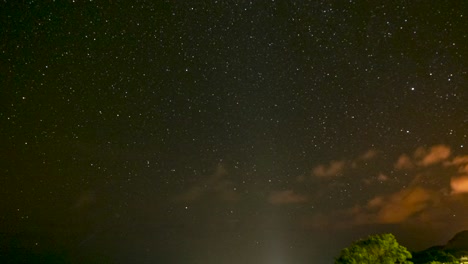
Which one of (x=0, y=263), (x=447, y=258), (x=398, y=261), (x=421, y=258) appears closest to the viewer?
(x=398, y=261)

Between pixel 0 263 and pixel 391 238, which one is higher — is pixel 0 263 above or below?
above

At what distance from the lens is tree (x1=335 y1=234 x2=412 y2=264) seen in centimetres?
2322

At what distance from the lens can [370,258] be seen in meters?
23.7

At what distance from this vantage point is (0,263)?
561ft

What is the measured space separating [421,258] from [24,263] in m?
189

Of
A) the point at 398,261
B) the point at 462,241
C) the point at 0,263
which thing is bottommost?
the point at 398,261

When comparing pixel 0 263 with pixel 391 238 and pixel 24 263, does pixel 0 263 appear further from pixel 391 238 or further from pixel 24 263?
pixel 391 238

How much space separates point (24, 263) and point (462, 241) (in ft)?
559

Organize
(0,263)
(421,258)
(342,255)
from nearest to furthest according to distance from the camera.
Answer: (342,255) < (421,258) < (0,263)

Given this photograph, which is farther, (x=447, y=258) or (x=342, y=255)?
(x=447, y=258)

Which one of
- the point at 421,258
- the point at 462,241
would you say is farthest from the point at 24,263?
the point at 421,258

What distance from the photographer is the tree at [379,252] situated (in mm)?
23219

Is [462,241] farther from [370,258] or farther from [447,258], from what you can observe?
[370,258]

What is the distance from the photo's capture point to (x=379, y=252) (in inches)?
931
